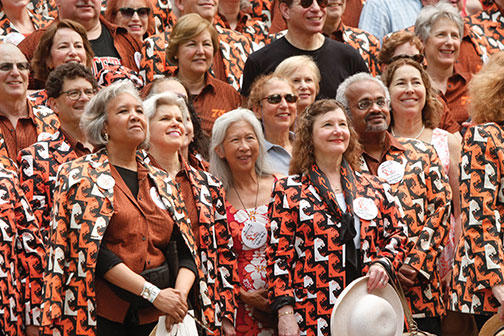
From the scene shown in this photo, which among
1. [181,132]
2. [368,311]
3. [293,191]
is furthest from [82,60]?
[368,311]

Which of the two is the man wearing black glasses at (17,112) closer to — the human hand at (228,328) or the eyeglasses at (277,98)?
the eyeglasses at (277,98)

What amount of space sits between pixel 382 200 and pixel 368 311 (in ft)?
2.53

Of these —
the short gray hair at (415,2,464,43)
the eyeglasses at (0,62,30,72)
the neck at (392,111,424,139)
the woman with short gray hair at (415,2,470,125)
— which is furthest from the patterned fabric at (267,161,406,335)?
the short gray hair at (415,2,464,43)

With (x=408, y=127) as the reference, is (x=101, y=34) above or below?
below

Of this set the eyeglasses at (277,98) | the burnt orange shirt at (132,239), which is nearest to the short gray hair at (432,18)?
the eyeglasses at (277,98)

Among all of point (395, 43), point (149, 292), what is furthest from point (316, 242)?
point (395, 43)

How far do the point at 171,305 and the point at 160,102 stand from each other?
1629 mm

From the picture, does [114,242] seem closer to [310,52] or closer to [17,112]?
[17,112]

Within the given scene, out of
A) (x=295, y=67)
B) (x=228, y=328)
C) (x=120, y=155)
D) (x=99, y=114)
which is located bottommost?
(x=228, y=328)

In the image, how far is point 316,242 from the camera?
5152 mm

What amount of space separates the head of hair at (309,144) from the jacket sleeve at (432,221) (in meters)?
0.53

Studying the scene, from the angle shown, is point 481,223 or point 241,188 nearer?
point 481,223

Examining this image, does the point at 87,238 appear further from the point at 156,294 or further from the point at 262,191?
the point at 262,191

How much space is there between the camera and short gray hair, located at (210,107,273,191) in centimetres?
598
